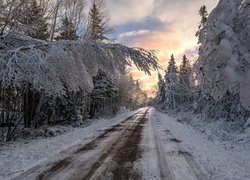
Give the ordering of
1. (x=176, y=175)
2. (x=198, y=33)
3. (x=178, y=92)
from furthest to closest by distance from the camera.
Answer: (x=178, y=92), (x=198, y=33), (x=176, y=175)

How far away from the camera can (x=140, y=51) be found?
470 inches

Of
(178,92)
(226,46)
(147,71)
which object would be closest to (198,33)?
(226,46)

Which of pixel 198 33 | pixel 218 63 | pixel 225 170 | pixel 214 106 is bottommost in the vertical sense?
pixel 225 170

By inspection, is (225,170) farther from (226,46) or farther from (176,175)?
(226,46)

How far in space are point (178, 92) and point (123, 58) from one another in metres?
68.6

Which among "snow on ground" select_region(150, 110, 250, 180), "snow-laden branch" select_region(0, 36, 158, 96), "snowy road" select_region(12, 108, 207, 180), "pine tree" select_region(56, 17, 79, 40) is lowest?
"snow on ground" select_region(150, 110, 250, 180)

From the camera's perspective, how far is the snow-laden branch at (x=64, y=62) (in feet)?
35.8

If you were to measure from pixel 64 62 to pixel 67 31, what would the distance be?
18360mm

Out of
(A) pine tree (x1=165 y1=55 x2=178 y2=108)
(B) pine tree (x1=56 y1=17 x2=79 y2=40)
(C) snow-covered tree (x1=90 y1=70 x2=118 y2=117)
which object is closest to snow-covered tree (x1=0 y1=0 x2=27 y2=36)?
(B) pine tree (x1=56 y1=17 x2=79 y2=40)

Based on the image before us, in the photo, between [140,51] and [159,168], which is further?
[140,51]

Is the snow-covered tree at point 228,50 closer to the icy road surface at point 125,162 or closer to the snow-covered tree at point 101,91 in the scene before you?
the icy road surface at point 125,162

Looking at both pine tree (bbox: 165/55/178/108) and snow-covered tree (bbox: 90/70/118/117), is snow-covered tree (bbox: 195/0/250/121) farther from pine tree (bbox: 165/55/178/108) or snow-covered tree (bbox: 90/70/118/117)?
Result: pine tree (bbox: 165/55/178/108)

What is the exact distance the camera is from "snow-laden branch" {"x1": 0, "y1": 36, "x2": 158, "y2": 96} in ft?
35.8

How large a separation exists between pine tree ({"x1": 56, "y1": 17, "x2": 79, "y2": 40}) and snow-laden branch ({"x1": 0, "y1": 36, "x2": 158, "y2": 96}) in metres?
16.0
